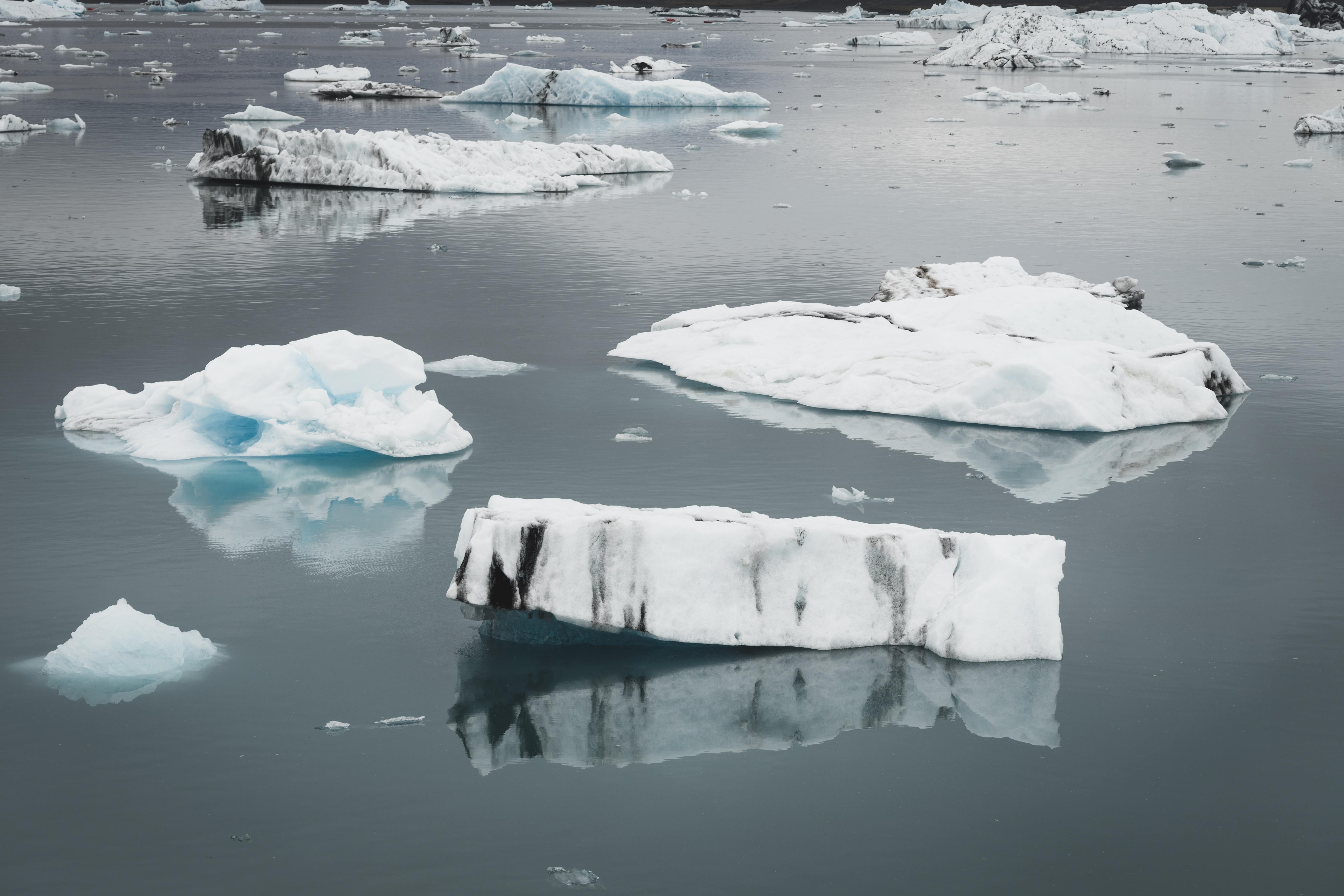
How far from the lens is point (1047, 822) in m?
5.52

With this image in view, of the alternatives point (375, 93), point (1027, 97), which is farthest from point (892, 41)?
point (375, 93)

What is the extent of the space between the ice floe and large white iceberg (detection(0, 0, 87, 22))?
261ft

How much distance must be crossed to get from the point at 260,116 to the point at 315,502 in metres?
23.1

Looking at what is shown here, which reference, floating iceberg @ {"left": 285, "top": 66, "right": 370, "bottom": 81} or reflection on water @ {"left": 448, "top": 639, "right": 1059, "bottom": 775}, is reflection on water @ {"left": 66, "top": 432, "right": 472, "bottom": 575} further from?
floating iceberg @ {"left": 285, "top": 66, "right": 370, "bottom": 81}

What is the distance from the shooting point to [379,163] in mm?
21984

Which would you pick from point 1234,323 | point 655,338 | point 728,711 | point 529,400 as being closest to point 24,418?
point 529,400

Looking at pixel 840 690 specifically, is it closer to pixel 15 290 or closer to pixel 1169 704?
pixel 1169 704

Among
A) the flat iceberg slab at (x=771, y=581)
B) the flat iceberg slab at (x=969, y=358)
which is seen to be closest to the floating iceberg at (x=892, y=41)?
the flat iceberg slab at (x=969, y=358)

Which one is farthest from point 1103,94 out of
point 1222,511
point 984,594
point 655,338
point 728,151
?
point 984,594

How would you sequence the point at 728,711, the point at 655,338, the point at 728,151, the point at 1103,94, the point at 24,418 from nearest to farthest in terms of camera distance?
the point at 728,711, the point at 24,418, the point at 655,338, the point at 728,151, the point at 1103,94

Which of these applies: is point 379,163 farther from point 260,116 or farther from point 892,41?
point 892,41

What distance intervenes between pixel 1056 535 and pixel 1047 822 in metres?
3.24

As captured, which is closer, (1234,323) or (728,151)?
(1234,323)

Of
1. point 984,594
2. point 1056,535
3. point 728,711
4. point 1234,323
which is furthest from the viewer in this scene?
point 1234,323
